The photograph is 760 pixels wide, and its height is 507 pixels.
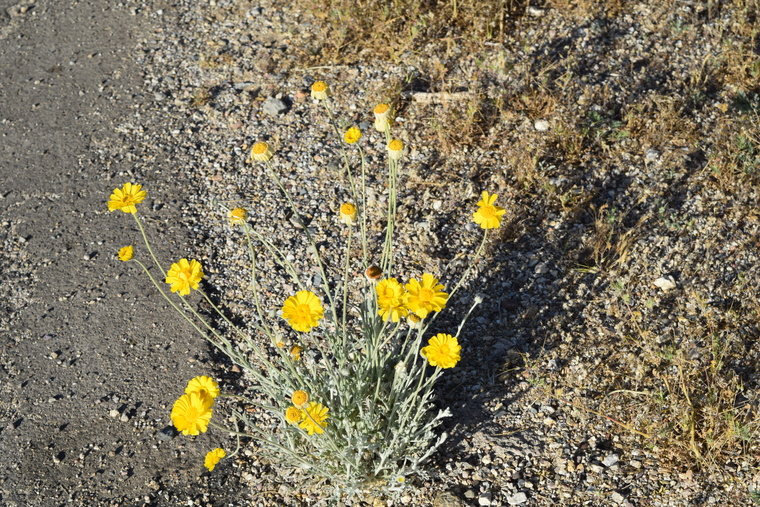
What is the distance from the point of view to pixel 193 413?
7.27ft

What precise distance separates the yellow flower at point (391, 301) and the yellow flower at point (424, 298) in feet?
0.09

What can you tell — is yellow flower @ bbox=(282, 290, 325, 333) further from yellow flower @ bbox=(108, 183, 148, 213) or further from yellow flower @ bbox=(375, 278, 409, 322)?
yellow flower @ bbox=(108, 183, 148, 213)

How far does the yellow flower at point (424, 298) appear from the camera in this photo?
2312 mm

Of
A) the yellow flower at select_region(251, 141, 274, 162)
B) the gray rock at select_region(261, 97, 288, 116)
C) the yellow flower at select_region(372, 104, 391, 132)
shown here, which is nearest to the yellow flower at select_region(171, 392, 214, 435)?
the yellow flower at select_region(251, 141, 274, 162)

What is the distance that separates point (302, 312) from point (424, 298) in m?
0.39

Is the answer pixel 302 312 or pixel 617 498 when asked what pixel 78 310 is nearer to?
pixel 302 312

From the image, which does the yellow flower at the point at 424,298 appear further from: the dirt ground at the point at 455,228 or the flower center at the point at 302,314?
the dirt ground at the point at 455,228

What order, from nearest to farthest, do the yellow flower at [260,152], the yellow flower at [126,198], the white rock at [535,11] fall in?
the yellow flower at [260,152] → the yellow flower at [126,198] → the white rock at [535,11]

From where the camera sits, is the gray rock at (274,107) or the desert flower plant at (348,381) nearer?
the desert flower plant at (348,381)

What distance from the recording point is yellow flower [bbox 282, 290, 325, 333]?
90.6 inches

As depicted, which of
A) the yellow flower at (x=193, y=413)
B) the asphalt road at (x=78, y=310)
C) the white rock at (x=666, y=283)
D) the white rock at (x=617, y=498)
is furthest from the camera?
the white rock at (x=666, y=283)

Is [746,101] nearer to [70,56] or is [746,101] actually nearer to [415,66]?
[415,66]

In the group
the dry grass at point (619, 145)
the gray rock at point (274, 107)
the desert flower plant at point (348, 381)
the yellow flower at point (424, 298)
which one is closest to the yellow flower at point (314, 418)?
the desert flower plant at point (348, 381)

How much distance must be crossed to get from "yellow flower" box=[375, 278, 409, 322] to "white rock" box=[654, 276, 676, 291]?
1.59 metres
